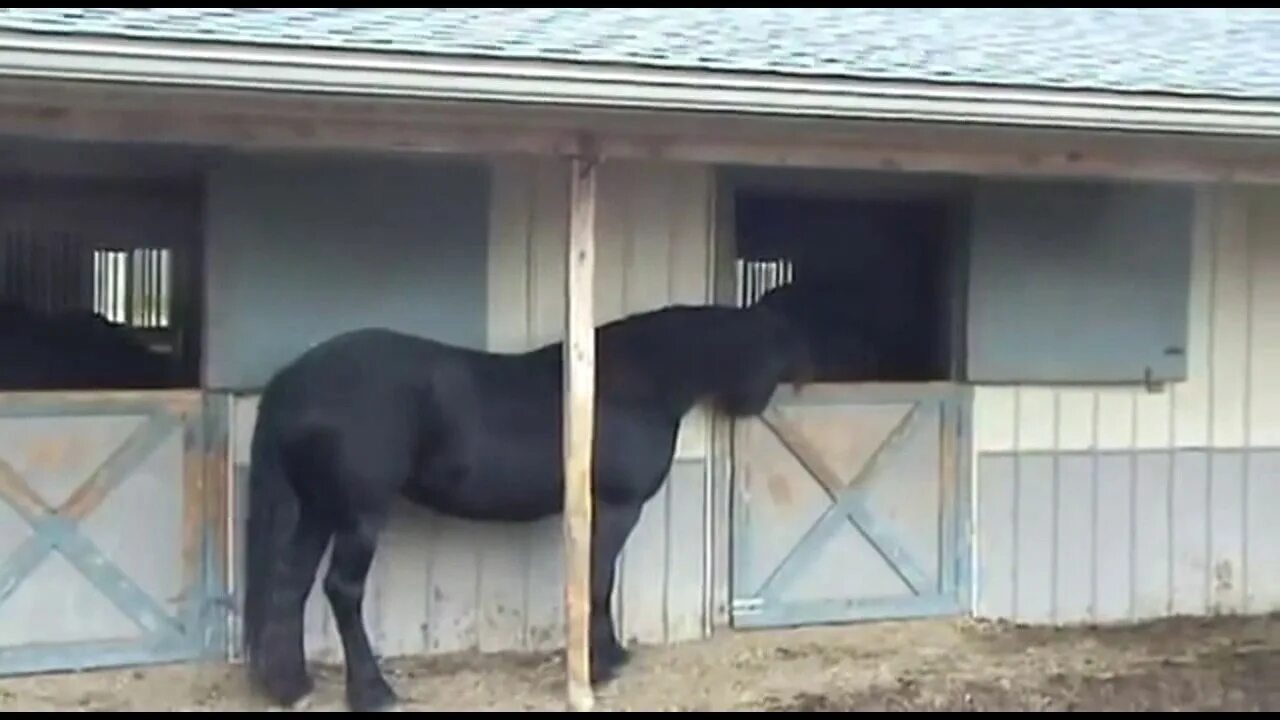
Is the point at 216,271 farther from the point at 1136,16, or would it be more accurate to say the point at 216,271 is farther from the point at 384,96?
the point at 1136,16

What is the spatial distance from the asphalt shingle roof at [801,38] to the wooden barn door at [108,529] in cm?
154

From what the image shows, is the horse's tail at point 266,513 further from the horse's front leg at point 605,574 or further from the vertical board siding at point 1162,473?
the vertical board siding at point 1162,473

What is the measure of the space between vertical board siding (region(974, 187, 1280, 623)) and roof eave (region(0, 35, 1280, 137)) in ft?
5.58

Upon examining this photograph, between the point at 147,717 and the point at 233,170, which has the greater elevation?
the point at 233,170

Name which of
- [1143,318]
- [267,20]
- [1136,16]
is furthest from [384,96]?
[1136,16]

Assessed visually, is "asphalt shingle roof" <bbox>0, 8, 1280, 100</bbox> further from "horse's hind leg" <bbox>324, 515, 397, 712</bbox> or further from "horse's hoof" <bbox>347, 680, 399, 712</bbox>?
"horse's hoof" <bbox>347, 680, 399, 712</bbox>

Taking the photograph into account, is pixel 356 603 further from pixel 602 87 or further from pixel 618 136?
pixel 602 87

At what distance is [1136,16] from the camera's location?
24.0ft

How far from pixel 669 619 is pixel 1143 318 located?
2.25 m

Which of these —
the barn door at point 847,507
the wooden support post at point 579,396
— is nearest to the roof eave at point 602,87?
the wooden support post at point 579,396

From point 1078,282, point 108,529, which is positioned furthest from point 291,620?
point 1078,282

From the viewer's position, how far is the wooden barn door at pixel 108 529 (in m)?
5.45

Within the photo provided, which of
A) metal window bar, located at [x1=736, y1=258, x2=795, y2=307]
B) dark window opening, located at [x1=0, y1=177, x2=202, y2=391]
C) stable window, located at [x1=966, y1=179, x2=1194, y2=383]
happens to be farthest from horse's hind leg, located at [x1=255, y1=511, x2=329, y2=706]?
stable window, located at [x1=966, y1=179, x2=1194, y2=383]

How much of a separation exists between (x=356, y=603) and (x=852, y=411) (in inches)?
82.9
